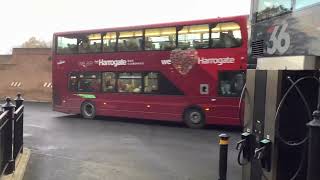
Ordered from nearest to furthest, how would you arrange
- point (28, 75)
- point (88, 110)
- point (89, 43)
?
point (89, 43) → point (88, 110) → point (28, 75)

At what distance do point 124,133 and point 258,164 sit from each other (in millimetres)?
10348

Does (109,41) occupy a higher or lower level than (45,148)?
higher

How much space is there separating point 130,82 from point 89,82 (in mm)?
2273

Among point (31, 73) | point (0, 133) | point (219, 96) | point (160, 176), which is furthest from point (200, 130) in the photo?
point (31, 73)

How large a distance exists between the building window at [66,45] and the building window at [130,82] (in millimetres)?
2793

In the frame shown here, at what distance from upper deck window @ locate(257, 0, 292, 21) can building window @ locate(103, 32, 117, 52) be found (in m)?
13.4

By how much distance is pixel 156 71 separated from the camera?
18438 mm

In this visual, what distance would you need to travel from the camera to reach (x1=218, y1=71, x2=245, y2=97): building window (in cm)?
1648

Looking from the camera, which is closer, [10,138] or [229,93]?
[10,138]

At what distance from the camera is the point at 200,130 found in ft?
55.9

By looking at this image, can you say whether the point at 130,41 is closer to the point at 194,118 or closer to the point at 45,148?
the point at 194,118

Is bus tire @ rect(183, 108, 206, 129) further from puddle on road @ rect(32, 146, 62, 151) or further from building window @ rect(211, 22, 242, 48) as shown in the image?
puddle on road @ rect(32, 146, 62, 151)

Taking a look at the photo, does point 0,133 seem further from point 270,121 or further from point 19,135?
point 270,121

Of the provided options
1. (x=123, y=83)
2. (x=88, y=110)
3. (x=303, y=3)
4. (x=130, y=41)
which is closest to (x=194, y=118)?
(x=123, y=83)
